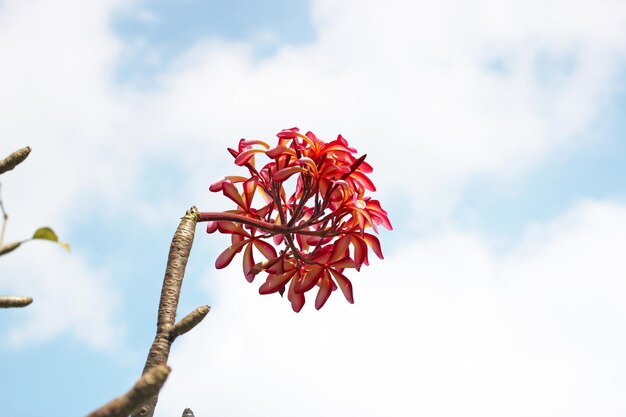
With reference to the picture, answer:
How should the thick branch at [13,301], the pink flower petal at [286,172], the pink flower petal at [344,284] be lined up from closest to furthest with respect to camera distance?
the thick branch at [13,301] < the pink flower petal at [286,172] < the pink flower petal at [344,284]

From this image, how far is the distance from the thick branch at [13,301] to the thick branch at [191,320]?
0.32 m

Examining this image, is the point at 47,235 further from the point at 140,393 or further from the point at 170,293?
the point at 170,293

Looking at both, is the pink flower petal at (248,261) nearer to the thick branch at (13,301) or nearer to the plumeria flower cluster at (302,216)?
the plumeria flower cluster at (302,216)

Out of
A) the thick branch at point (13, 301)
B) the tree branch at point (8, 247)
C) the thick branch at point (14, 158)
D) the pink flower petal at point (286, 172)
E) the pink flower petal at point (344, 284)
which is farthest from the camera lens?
the pink flower petal at point (344, 284)

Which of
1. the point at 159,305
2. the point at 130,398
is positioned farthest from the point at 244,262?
the point at 130,398

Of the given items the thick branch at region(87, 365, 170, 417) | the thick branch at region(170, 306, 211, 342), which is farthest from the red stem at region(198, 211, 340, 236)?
the thick branch at region(87, 365, 170, 417)

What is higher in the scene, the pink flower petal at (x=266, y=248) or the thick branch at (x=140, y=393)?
the pink flower petal at (x=266, y=248)

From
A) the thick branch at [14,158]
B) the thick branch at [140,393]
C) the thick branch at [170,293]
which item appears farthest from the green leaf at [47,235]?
the thick branch at [170,293]

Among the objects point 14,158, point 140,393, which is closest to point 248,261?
point 14,158

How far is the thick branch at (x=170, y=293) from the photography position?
1492 millimetres

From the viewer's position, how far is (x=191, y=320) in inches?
52.5

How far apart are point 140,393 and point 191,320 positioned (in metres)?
0.46

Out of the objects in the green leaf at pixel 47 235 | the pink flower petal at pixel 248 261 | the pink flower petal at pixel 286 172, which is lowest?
the green leaf at pixel 47 235

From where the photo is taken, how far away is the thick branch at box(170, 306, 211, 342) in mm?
1310
